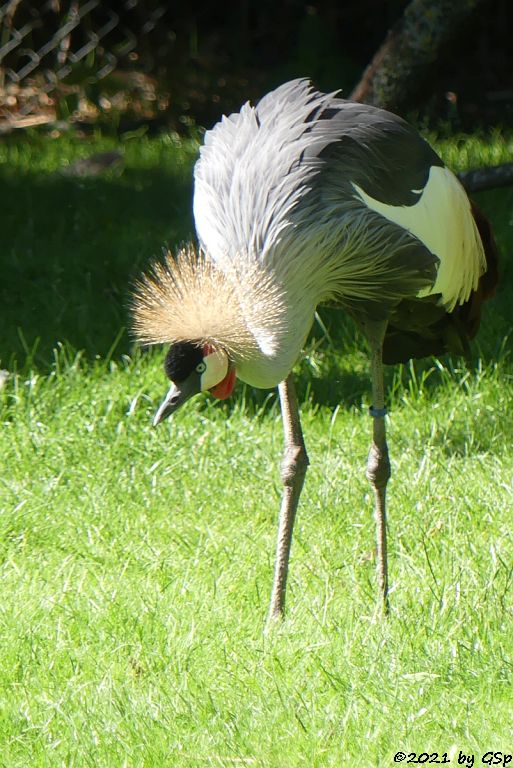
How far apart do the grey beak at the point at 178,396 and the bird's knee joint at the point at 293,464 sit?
0.42 metres

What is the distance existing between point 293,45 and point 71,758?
5.47 m

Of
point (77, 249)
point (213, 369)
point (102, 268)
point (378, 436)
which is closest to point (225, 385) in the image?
point (213, 369)

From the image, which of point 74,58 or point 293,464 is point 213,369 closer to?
point 293,464

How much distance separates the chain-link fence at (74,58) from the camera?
20.8 ft

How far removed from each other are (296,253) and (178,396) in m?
0.38

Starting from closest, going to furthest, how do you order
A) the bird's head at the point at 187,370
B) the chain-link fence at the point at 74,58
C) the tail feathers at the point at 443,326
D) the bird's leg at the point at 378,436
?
the bird's head at the point at 187,370, the bird's leg at the point at 378,436, the tail feathers at the point at 443,326, the chain-link fence at the point at 74,58

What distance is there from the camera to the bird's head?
2283 mm

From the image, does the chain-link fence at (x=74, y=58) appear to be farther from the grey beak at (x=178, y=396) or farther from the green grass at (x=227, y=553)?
the grey beak at (x=178, y=396)

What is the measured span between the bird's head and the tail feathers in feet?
2.25

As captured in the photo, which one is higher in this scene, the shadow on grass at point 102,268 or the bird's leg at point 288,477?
the bird's leg at point 288,477

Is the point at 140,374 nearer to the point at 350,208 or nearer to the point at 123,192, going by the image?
the point at 350,208

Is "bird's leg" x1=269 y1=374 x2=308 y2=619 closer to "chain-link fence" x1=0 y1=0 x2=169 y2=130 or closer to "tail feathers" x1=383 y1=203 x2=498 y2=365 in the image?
"tail feathers" x1=383 y1=203 x2=498 y2=365

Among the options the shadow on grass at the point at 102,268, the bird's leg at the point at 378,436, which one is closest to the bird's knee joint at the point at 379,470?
the bird's leg at the point at 378,436

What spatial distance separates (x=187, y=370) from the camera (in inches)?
90.4
